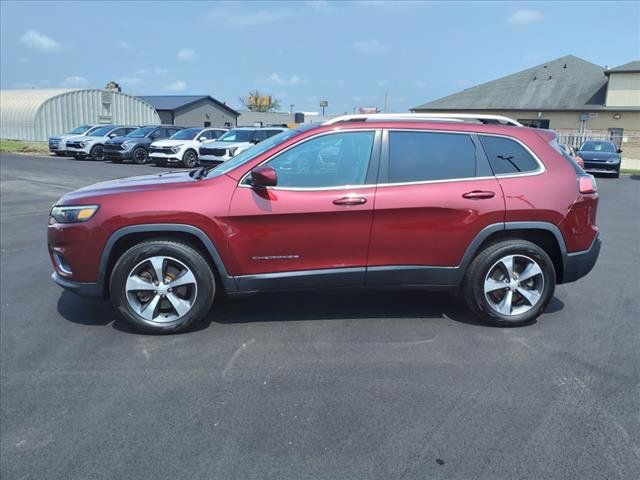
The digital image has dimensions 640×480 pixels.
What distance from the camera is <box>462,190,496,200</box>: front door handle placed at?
440 cm

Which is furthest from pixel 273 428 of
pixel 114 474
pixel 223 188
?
pixel 223 188

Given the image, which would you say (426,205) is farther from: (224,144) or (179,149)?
(179,149)

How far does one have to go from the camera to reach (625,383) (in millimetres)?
3639

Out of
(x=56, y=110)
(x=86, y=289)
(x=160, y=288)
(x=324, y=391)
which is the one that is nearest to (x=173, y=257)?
(x=160, y=288)

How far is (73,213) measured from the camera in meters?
4.31

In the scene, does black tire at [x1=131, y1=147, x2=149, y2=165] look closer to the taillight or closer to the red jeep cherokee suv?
the red jeep cherokee suv

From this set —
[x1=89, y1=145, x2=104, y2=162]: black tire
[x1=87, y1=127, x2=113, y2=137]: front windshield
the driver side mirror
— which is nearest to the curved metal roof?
[x1=87, y1=127, x2=113, y2=137]: front windshield

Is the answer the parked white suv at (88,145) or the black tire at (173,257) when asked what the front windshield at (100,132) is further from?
the black tire at (173,257)

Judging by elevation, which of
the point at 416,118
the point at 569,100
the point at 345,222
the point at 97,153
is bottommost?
the point at 97,153

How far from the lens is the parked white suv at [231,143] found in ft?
67.1

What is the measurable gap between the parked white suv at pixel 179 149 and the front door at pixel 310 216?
60.3ft

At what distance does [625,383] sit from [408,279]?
1698 millimetres

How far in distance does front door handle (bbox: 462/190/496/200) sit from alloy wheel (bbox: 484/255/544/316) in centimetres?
56

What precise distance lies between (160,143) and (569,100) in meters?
30.0
